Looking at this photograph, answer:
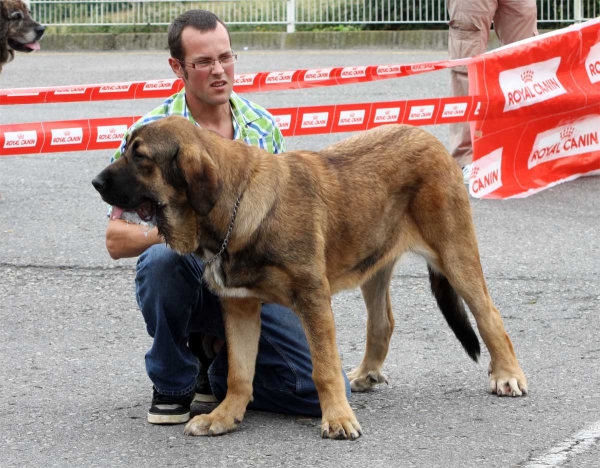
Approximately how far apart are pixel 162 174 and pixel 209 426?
1.09 meters

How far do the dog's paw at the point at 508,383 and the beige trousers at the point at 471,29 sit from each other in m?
4.54

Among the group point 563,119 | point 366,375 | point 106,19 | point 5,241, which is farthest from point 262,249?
point 106,19

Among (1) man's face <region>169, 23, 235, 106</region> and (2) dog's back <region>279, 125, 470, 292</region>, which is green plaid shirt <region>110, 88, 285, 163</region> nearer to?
(1) man's face <region>169, 23, 235, 106</region>

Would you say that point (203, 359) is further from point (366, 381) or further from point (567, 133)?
point (567, 133)

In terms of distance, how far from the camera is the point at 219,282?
438cm

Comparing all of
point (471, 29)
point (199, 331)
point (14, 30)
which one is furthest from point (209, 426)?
point (14, 30)

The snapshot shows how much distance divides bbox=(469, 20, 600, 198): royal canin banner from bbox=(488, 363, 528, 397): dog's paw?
4005mm

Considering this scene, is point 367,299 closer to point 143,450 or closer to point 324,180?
point 324,180

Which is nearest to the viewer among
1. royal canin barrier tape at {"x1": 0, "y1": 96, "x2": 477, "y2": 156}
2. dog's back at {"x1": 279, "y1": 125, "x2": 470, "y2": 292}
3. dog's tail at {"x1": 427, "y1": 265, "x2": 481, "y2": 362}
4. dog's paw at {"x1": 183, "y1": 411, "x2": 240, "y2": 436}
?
dog's paw at {"x1": 183, "y1": 411, "x2": 240, "y2": 436}

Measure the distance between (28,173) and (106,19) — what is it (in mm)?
10420

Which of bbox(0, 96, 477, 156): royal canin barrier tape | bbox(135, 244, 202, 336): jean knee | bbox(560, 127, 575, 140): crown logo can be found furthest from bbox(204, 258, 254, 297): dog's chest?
bbox(560, 127, 575, 140): crown logo

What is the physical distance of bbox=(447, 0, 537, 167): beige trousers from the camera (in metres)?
9.34

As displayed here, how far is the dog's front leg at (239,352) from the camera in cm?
463

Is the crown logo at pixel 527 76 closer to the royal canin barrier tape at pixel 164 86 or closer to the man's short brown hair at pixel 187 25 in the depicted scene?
the royal canin barrier tape at pixel 164 86
